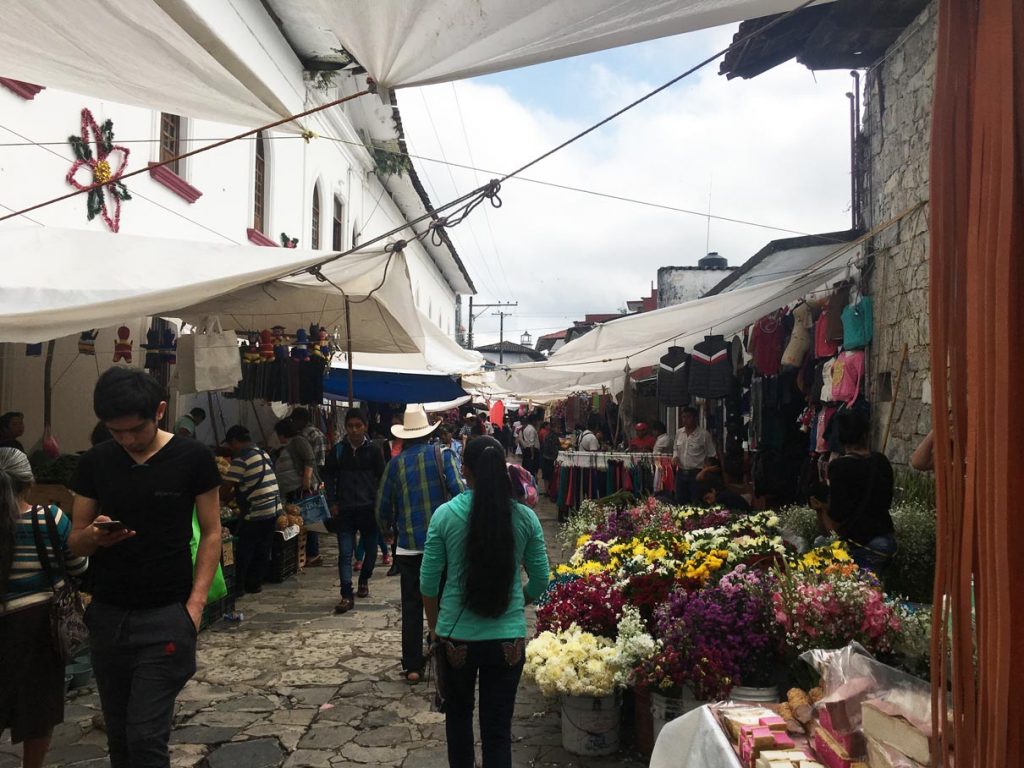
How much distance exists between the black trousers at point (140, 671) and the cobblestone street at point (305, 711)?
5.32ft

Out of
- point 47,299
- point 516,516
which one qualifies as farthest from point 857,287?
point 47,299

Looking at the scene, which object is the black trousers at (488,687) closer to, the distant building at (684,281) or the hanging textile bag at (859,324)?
the hanging textile bag at (859,324)

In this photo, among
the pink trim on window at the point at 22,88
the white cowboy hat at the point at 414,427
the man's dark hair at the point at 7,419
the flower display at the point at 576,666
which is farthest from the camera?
the man's dark hair at the point at 7,419

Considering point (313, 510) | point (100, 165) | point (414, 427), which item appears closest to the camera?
point (414, 427)

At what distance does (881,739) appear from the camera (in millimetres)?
2498

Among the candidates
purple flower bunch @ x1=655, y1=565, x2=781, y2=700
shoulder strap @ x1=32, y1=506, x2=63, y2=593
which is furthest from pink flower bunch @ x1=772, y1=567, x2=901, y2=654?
shoulder strap @ x1=32, y1=506, x2=63, y2=593

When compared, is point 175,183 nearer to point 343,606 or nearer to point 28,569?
point 343,606

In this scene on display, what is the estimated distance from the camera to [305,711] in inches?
220

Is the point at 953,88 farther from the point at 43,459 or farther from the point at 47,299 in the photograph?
the point at 43,459

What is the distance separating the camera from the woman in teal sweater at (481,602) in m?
3.63

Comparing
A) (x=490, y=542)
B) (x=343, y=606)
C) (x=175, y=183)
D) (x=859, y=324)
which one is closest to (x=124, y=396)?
(x=490, y=542)

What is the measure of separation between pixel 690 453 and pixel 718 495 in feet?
10.7

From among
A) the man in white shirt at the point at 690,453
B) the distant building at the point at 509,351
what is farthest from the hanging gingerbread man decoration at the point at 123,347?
the distant building at the point at 509,351

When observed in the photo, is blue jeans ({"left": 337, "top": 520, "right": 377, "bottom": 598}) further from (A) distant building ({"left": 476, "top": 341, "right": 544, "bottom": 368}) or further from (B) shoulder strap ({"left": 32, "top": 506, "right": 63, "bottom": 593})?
(A) distant building ({"left": 476, "top": 341, "right": 544, "bottom": 368})
